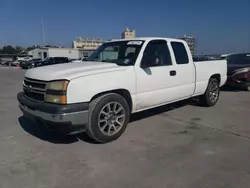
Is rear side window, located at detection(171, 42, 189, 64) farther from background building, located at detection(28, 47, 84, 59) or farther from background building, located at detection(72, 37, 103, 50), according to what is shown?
background building, located at detection(72, 37, 103, 50)

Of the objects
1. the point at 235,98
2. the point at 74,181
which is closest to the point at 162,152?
the point at 74,181

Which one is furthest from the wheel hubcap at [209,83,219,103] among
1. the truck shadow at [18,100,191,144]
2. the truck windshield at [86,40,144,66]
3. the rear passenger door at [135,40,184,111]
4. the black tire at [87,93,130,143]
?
the black tire at [87,93,130,143]

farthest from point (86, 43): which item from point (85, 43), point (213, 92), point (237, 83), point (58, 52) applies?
point (213, 92)

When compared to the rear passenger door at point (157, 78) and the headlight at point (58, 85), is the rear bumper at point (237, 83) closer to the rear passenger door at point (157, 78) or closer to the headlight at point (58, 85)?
the rear passenger door at point (157, 78)

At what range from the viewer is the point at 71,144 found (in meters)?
4.05

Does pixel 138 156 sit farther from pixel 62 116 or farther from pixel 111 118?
pixel 62 116

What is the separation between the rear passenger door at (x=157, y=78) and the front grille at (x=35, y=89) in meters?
1.67

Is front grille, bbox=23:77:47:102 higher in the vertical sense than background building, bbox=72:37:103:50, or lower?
lower

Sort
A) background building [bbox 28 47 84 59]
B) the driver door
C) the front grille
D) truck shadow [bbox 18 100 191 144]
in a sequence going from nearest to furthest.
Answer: the front grille
truck shadow [bbox 18 100 191 144]
the driver door
background building [bbox 28 47 84 59]

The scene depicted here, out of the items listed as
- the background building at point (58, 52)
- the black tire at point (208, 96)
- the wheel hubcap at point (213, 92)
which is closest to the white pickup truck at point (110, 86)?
the black tire at point (208, 96)

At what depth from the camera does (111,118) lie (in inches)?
163

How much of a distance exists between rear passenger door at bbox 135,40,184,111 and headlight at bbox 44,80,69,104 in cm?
144

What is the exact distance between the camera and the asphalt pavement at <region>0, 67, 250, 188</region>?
9.48 feet

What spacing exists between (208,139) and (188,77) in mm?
1766
